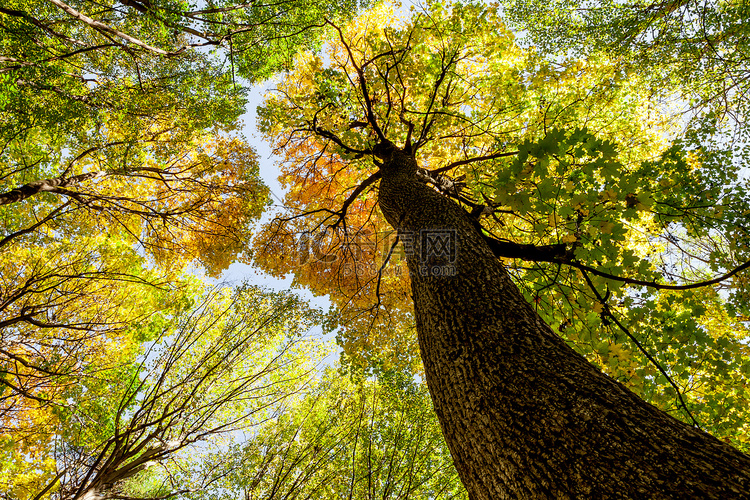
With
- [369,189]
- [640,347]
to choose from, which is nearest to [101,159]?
[369,189]

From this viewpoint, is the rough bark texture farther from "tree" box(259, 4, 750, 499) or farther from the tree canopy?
the tree canopy

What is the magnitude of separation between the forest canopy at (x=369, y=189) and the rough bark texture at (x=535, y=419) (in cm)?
93

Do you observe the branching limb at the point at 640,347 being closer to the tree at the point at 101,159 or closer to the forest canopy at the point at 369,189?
the forest canopy at the point at 369,189

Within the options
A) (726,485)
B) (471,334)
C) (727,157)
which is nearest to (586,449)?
(726,485)

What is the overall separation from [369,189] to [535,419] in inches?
240

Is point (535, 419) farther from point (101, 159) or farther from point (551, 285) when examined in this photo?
point (101, 159)

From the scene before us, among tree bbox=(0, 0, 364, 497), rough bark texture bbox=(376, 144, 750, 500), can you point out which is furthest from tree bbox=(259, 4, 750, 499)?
tree bbox=(0, 0, 364, 497)

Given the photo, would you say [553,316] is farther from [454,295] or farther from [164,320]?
[164,320]

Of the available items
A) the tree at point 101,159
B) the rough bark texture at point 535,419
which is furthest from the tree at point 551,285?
the tree at point 101,159

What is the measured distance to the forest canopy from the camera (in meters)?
3.14

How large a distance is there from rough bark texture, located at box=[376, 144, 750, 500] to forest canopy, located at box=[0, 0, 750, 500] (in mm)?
931

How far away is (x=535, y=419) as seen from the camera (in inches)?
51.1

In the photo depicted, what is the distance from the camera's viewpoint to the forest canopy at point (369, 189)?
3.14 metres

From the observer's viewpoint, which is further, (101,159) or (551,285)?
(101,159)
